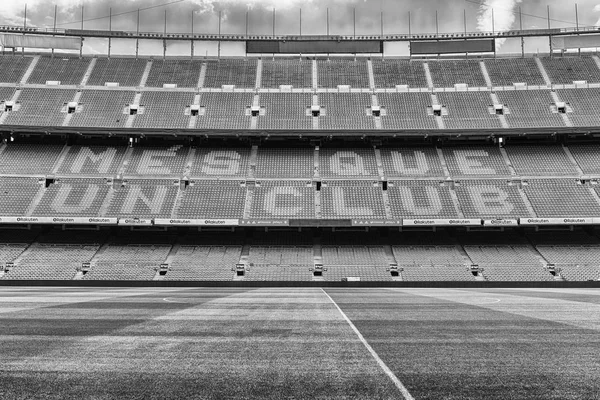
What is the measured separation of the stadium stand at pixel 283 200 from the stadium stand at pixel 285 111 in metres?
6.03

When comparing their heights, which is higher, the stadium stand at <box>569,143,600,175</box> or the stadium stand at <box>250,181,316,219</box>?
the stadium stand at <box>569,143,600,175</box>

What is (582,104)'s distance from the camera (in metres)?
Result: 38.4

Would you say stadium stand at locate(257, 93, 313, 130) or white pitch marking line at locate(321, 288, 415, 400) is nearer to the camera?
white pitch marking line at locate(321, 288, 415, 400)

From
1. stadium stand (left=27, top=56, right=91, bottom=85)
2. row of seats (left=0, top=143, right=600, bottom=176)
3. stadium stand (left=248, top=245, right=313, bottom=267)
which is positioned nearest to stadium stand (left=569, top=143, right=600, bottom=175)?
row of seats (left=0, top=143, right=600, bottom=176)

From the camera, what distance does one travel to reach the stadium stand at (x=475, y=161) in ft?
118

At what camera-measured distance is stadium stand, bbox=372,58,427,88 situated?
1671 inches

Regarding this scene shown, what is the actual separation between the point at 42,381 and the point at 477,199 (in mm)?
34342

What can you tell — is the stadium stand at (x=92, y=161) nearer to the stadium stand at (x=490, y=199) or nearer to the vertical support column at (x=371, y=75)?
the vertical support column at (x=371, y=75)

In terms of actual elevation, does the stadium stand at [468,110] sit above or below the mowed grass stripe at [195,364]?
above

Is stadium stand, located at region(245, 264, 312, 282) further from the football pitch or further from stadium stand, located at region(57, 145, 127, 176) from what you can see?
the football pitch

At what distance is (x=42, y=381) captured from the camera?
3.70 metres

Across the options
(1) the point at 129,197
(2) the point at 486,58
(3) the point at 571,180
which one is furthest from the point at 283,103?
(3) the point at 571,180

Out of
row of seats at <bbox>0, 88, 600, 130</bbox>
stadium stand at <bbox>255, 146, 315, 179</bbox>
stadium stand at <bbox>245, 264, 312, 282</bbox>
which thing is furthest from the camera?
row of seats at <bbox>0, 88, 600, 130</bbox>

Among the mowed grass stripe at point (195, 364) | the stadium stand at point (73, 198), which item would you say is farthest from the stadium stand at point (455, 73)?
the mowed grass stripe at point (195, 364)
